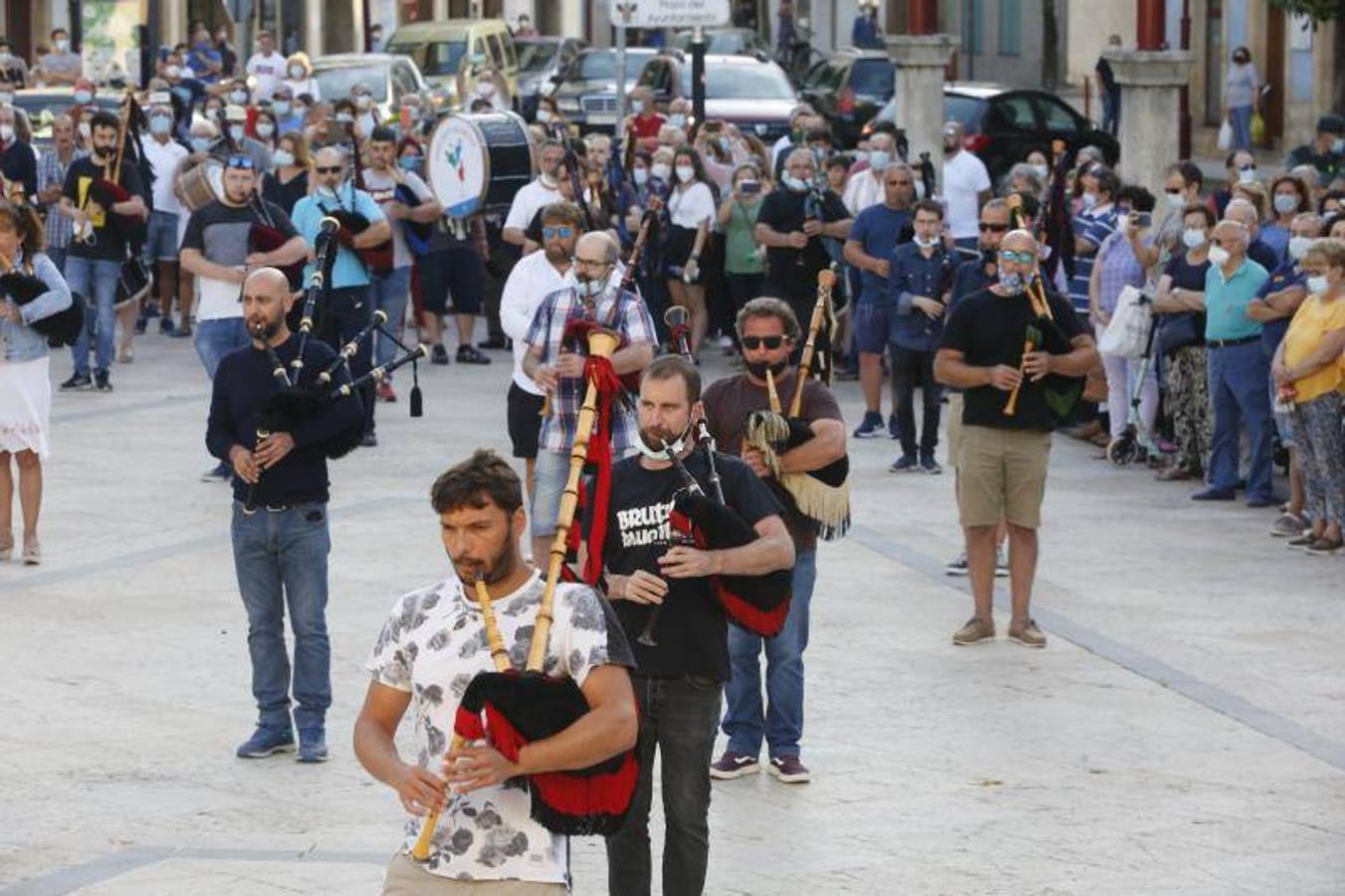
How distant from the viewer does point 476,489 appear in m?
6.48

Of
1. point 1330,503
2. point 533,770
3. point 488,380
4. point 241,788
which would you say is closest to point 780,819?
point 241,788

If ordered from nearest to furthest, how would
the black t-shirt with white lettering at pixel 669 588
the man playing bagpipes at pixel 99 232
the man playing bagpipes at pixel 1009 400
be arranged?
the black t-shirt with white lettering at pixel 669 588 < the man playing bagpipes at pixel 1009 400 < the man playing bagpipes at pixel 99 232

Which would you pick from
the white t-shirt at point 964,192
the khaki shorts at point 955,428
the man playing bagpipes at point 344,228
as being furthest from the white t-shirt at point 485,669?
the white t-shirt at point 964,192

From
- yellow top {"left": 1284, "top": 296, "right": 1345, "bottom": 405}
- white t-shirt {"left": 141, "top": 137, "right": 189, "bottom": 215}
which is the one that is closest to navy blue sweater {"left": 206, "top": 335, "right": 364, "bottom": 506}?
yellow top {"left": 1284, "top": 296, "right": 1345, "bottom": 405}

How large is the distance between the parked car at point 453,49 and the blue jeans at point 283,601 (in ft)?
106

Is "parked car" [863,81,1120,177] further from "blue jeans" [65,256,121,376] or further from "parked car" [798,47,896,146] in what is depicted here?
"blue jeans" [65,256,121,376]

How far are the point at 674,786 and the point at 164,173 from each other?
16.2 m

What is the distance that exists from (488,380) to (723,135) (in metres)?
4.43

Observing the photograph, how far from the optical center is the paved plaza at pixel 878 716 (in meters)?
9.51

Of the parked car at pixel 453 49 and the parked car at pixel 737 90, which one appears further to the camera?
the parked car at pixel 453 49

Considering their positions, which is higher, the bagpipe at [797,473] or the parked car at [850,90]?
the parked car at [850,90]

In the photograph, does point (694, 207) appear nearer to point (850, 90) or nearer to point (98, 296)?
point (98, 296)

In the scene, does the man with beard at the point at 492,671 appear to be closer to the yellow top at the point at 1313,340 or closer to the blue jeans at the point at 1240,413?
the yellow top at the point at 1313,340

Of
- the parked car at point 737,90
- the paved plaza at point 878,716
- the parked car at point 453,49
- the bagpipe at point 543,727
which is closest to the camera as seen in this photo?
the bagpipe at point 543,727
